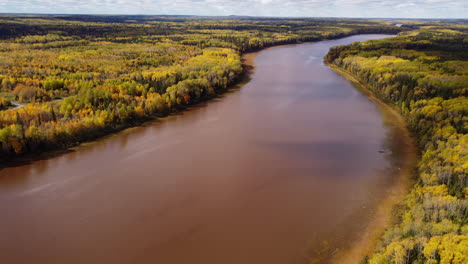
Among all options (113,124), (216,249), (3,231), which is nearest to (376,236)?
(216,249)

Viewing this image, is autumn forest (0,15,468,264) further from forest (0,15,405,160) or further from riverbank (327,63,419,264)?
riverbank (327,63,419,264)

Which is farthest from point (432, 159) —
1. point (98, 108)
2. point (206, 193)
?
point (98, 108)

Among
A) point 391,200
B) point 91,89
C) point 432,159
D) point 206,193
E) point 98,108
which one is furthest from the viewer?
point 91,89

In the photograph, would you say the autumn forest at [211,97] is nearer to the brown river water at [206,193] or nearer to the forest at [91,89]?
the forest at [91,89]

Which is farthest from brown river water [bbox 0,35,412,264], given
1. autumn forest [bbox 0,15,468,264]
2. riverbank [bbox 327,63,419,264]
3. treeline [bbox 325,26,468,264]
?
treeline [bbox 325,26,468,264]

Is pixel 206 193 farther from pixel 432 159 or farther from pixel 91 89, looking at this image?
pixel 91 89

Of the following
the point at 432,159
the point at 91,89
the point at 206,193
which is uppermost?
the point at 91,89
